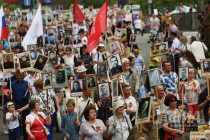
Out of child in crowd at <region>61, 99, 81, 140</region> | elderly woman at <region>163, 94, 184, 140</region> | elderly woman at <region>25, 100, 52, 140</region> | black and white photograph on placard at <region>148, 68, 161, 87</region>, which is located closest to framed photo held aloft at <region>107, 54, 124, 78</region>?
black and white photograph on placard at <region>148, 68, 161, 87</region>

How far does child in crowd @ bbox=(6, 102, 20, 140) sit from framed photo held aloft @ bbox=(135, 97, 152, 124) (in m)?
4.20

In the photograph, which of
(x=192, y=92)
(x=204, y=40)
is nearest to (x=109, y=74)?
(x=192, y=92)

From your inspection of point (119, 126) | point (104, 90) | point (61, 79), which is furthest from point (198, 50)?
point (119, 126)

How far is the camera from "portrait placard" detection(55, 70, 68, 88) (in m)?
16.6

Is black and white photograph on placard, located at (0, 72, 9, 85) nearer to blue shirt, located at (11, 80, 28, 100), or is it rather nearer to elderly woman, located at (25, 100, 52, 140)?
blue shirt, located at (11, 80, 28, 100)

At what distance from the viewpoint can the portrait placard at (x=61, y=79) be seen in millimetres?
16552

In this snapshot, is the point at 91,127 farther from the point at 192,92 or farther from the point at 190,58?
the point at 190,58

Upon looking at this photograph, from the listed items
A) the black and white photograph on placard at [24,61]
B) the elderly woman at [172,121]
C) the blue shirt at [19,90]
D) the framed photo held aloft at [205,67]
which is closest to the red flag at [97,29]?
the black and white photograph on placard at [24,61]

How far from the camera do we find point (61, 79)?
54.5ft

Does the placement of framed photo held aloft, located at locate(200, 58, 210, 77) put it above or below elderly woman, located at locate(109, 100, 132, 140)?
above

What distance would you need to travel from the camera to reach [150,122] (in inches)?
473

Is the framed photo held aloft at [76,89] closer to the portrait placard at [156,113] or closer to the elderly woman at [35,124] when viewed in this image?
the elderly woman at [35,124]

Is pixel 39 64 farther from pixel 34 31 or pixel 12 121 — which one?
pixel 34 31

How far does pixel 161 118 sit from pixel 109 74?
488 cm
